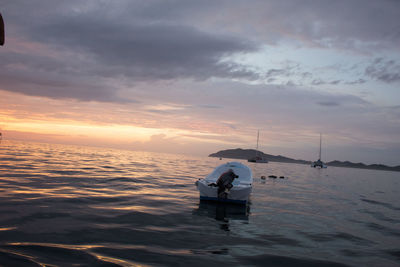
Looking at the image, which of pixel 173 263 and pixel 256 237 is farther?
pixel 256 237

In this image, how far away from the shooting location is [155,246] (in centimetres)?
769

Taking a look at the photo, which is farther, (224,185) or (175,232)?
(224,185)

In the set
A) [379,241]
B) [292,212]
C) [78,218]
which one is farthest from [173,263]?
[292,212]

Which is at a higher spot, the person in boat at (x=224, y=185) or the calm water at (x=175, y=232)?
the person in boat at (x=224, y=185)

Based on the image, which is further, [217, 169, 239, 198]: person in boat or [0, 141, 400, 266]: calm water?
[217, 169, 239, 198]: person in boat

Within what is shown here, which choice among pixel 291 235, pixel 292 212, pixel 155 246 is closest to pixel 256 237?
pixel 291 235

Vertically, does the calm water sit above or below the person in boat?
below

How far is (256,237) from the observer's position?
946 centimetres

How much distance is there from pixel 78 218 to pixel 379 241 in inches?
455

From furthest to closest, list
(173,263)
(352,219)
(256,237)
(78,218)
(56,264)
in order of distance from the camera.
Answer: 1. (352,219)
2. (78,218)
3. (256,237)
4. (173,263)
5. (56,264)

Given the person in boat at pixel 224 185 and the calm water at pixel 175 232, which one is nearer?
the calm water at pixel 175 232

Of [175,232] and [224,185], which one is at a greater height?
[224,185]

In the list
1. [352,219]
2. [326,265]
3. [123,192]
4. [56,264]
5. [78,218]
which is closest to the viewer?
[56,264]

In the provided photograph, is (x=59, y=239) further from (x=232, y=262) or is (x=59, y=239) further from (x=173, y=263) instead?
(x=232, y=262)
